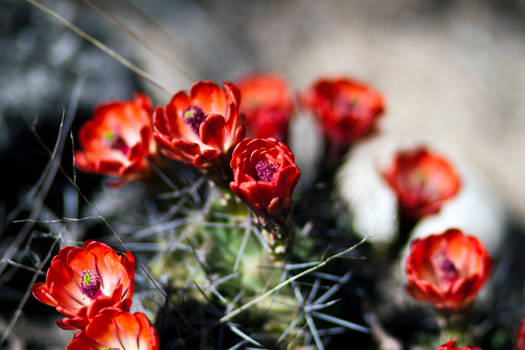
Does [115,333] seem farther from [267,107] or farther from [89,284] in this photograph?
[267,107]

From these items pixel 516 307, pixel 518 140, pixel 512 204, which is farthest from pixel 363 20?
pixel 516 307

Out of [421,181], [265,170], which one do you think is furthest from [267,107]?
[265,170]

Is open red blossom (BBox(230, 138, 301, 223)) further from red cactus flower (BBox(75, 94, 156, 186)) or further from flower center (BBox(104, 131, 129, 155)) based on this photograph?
flower center (BBox(104, 131, 129, 155))

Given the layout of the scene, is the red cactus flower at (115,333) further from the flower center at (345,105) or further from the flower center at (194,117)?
the flower center at (345,105)

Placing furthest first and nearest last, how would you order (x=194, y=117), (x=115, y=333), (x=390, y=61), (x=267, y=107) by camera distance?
(x=390, y=61)
(x=267, y=107)
(x=194, y=117)
(x=115, y=333)

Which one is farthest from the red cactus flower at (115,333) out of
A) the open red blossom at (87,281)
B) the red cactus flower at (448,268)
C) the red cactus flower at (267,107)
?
the red cactus flower at (267,107)
